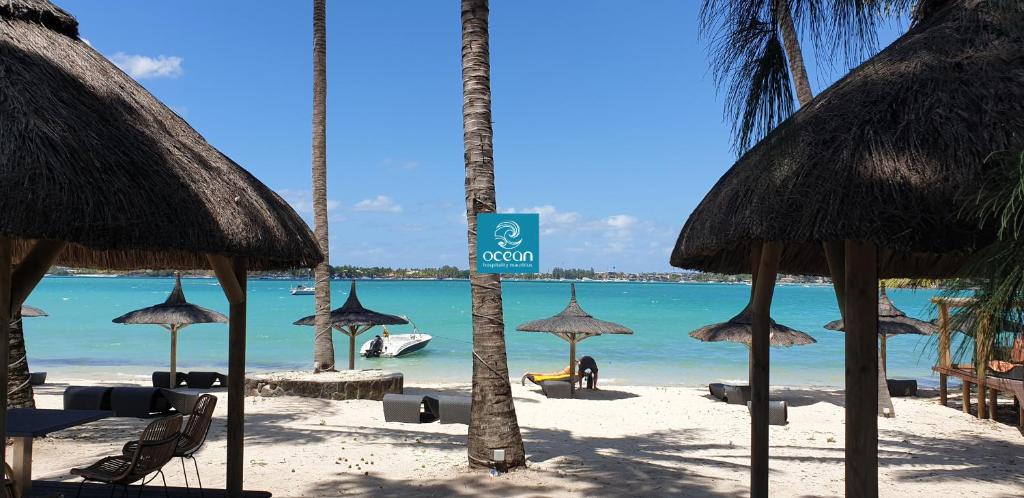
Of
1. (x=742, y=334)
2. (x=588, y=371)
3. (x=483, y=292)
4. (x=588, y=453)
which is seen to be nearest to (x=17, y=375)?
(x=483, y=292)

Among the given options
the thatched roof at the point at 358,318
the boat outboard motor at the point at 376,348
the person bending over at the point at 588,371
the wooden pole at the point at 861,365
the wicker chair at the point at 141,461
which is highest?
the wooden pole at the point at 861,365

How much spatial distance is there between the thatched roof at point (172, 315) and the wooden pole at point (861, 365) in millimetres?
12994

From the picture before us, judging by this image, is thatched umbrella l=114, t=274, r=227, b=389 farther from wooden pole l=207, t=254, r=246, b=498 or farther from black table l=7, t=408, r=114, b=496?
wooden pole l=207, t=254, r=246, b=498

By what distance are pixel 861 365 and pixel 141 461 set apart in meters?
4.96

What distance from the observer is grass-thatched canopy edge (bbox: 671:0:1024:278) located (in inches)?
141

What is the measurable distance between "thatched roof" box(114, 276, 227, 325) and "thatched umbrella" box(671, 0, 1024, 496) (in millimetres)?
12894

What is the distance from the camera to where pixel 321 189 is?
49.9 feet

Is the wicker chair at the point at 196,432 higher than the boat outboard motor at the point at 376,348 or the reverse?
higher

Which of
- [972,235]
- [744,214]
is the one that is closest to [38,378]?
[744,214]

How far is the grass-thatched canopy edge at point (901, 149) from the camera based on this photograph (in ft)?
11.8

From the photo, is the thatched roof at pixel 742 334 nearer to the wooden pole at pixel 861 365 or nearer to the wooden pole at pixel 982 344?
the wooden pole at pixel 861 365

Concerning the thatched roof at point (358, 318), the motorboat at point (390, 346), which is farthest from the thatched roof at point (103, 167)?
the motorboat at point (390, 346)

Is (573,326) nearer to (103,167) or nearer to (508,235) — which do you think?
(508,235)

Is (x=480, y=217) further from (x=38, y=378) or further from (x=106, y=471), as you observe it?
(x=38, y=378)
